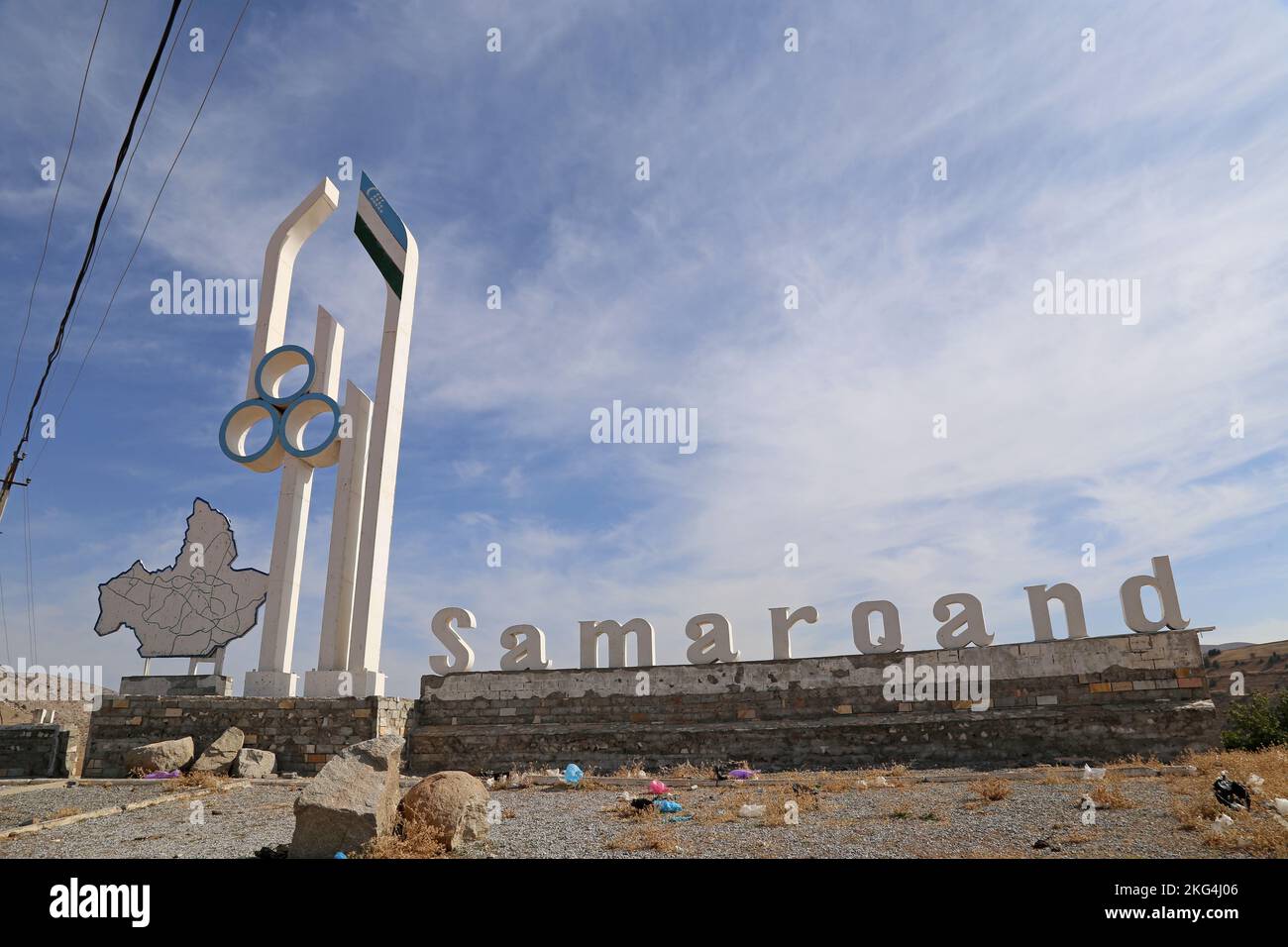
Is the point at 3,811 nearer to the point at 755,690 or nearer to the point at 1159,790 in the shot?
the point at 755,690

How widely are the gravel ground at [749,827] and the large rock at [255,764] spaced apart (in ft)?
9.41

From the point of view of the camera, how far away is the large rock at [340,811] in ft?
20.8

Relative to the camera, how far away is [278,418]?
17031mm

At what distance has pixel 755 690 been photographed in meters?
15.1

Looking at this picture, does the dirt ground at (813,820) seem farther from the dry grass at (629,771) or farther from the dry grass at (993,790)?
the dry grass at (629,771)

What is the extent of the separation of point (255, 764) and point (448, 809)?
9127 millimetres

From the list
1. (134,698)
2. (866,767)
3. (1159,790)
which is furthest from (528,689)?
(1159,790)

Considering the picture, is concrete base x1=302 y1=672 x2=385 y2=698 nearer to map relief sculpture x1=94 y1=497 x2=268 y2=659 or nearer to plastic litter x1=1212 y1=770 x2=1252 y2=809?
map relief sculpture x1=94 y1=497 x2=268 y2=659

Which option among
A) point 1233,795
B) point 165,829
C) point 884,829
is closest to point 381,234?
point 165,829

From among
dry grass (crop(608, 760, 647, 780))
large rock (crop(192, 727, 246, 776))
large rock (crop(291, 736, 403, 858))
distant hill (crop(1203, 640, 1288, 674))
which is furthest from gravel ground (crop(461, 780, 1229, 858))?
distant hill (crop(1203, 640, 1288, 674))

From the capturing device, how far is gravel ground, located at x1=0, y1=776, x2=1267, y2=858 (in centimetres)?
632

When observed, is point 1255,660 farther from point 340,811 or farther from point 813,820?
point 340,811
